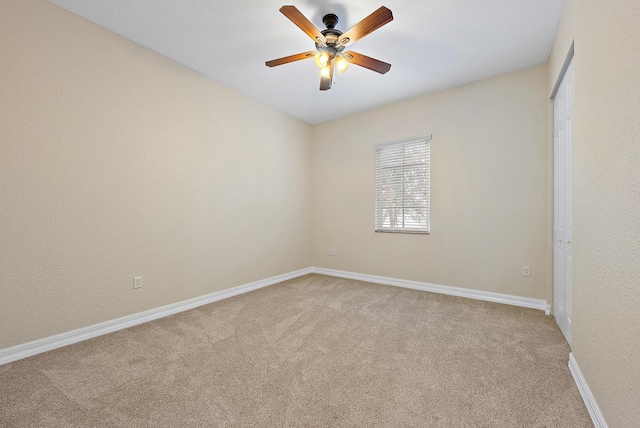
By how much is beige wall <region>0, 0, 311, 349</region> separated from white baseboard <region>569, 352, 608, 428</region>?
135 inches

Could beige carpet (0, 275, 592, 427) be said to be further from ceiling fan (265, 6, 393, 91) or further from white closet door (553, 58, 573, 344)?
ceiling fan (265, 6, 393, 91)

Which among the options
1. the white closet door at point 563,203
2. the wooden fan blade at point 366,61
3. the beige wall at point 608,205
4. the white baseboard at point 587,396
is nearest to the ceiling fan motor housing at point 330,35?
the wooden fan blade at point 366,61

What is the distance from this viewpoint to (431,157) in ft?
12.6

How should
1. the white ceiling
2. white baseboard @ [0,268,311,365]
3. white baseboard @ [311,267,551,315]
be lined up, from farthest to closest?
1. white baseboard @ [311,267,551,315]
2. the white ceiling
3. white baseboard @ [0,268,311,365]

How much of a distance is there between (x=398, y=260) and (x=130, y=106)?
3849mm

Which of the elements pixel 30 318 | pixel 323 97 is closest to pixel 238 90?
pixel 323 97

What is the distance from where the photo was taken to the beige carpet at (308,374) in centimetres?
146

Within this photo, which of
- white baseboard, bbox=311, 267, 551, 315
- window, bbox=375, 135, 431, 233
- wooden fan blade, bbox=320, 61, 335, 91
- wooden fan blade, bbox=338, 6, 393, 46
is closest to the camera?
wooden fan blade, bbox=338, 6, 393, 46

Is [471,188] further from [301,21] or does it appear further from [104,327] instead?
[104,327]

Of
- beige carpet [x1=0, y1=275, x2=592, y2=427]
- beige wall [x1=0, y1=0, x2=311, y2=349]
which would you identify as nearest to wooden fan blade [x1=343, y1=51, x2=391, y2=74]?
beige wall [x1=0, y1=0, x2=311, y2=349]

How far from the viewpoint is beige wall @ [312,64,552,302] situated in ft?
10.2

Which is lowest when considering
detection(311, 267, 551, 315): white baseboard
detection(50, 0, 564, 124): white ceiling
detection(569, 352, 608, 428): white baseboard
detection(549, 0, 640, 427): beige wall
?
detection(311, 267, 551, 315): white baseboard

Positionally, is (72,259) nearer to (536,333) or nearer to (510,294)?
(536,333)

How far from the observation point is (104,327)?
8.15 ft
